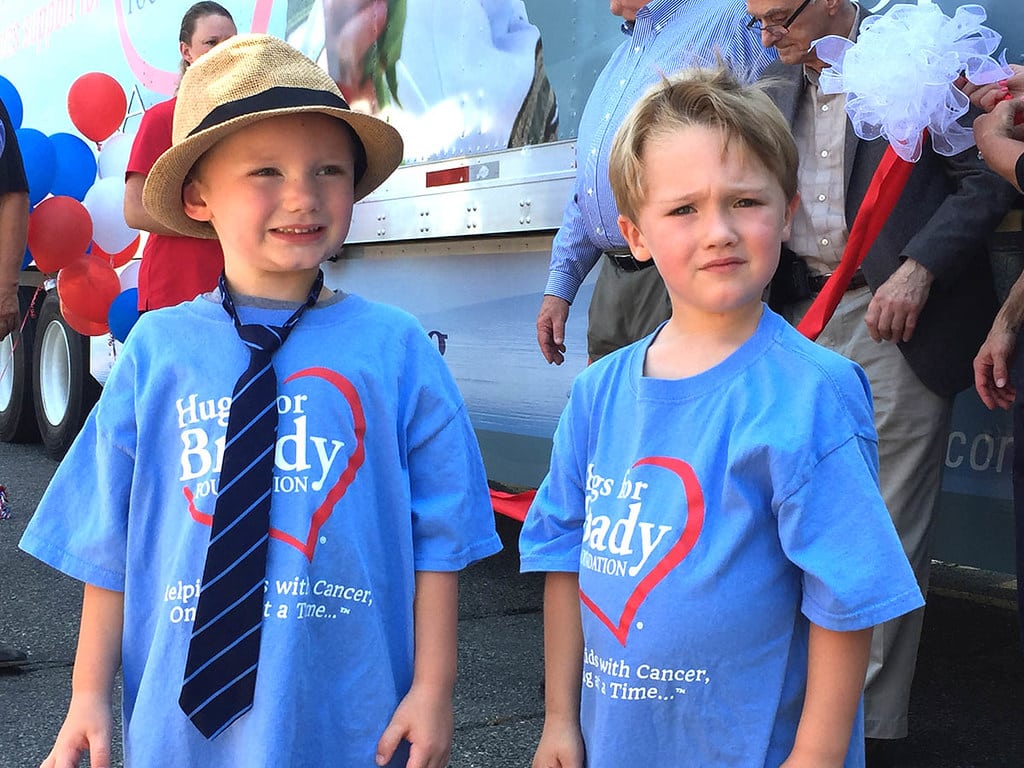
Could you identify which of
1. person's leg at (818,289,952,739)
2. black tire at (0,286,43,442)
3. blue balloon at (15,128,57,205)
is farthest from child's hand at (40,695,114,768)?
black tire at (0,286,43,442)

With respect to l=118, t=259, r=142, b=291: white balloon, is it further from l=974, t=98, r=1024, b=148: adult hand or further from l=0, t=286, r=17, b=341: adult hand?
l=974, t=98, r=1024, b=148: adult hand

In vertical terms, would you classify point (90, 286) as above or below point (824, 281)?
below

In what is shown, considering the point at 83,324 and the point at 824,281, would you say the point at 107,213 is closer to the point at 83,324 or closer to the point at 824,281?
the point at 83,324

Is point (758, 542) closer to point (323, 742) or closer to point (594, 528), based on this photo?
point (594, 528)

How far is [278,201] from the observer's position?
67.6 inches

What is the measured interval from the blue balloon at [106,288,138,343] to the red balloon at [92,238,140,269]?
0.51m

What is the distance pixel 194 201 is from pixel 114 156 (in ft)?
13.2

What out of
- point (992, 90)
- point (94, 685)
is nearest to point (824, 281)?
point (992, 90)

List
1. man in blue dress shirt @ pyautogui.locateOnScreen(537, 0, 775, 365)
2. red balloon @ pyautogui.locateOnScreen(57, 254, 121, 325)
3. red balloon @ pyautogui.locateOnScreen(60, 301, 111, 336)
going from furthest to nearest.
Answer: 1. red balloon @ pyautogui.locateOnScreen(60, 301, 111, 336)
2. red balloon @ pyautogui.locateOnScreen(57, 254, 121, 325)
3. man in blue dress shirt @ pyautogui.locateOnScreen(537, 0, 775, 365)

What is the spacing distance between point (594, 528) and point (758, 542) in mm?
210

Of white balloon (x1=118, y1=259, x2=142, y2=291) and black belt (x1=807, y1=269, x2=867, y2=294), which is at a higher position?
black belt (x1=807, y1=269, x2=867, y2=294)

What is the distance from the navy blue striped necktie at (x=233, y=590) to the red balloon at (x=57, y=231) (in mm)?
3521

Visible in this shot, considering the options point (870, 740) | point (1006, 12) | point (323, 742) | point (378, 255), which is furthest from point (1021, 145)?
point (378, 255)

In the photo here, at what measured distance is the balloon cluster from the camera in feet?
16.1
